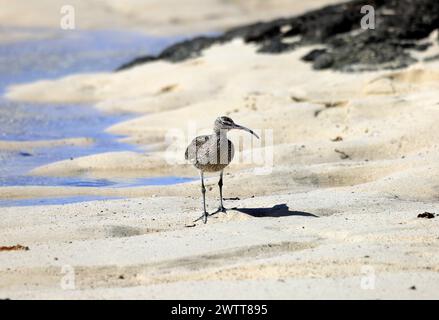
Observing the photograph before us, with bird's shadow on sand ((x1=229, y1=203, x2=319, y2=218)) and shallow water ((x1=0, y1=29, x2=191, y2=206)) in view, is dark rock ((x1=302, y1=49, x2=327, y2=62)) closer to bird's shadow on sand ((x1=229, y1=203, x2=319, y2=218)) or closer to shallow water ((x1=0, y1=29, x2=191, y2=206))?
shallow water ((x1=0, y1=29, x2=191, y2=206))

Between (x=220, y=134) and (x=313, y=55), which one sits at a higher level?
(x=313, y=55)

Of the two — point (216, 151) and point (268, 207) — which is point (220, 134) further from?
point (268, 207)

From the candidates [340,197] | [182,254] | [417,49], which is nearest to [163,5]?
[417,49]

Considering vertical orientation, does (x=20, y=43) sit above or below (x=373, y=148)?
above

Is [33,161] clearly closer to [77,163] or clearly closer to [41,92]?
[77,163]

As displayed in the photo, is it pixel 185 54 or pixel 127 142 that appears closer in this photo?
pixel 127 142

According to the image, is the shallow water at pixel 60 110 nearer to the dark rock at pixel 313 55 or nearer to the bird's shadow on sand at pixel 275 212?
the bird's shadow on sand at pixel 275 212

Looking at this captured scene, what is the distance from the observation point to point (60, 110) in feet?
58.6

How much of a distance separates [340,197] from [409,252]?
2.23 metres

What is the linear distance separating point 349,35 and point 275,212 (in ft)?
33.3

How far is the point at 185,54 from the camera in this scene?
20375 mm

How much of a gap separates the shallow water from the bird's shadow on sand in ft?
8.02

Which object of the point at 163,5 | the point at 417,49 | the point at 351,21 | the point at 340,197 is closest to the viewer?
the point at 340,197

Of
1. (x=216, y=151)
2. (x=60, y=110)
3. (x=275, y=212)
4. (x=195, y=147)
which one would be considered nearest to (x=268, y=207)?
(x=275, y=212)
